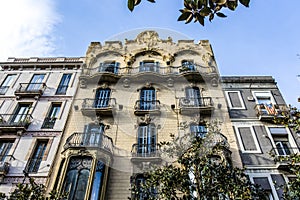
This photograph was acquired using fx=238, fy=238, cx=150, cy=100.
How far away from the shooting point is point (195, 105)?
1495 centimetres

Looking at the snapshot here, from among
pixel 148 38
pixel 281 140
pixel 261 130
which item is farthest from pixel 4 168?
pixel 281 140

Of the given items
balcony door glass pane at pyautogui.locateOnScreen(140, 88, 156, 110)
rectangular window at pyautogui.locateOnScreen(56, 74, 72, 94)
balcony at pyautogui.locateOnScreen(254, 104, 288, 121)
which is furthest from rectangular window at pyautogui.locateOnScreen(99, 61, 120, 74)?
balcony at pyautogui.locateOnScreen(254, 104, 288, 121)

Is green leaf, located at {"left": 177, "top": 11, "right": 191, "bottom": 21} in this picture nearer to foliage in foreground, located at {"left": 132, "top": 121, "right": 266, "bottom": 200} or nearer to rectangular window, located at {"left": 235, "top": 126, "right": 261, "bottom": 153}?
foliage in foreground, located at {"left": 132, "top": 121, "right": 266, "bottom": 200}

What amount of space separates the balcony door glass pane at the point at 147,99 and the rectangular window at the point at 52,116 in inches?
214

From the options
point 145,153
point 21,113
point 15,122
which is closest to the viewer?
point 145,153

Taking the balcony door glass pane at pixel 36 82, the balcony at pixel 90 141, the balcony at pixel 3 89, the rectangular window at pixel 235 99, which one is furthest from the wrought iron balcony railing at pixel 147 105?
the balcony at pixel 3 89

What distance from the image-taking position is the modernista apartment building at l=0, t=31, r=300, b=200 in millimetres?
11781

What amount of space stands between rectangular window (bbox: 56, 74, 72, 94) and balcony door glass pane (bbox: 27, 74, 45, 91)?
142cm

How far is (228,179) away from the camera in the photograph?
25.8 feet

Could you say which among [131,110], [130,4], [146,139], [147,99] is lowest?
[130,4]

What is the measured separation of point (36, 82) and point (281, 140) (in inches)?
654

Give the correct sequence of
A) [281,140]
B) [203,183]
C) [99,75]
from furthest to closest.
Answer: [99,75], [281,140], [203,183]

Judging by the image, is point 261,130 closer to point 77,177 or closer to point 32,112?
point 77,177

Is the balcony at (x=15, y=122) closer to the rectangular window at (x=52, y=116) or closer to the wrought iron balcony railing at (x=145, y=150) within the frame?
the rectangular window at (x=52, y=116)
